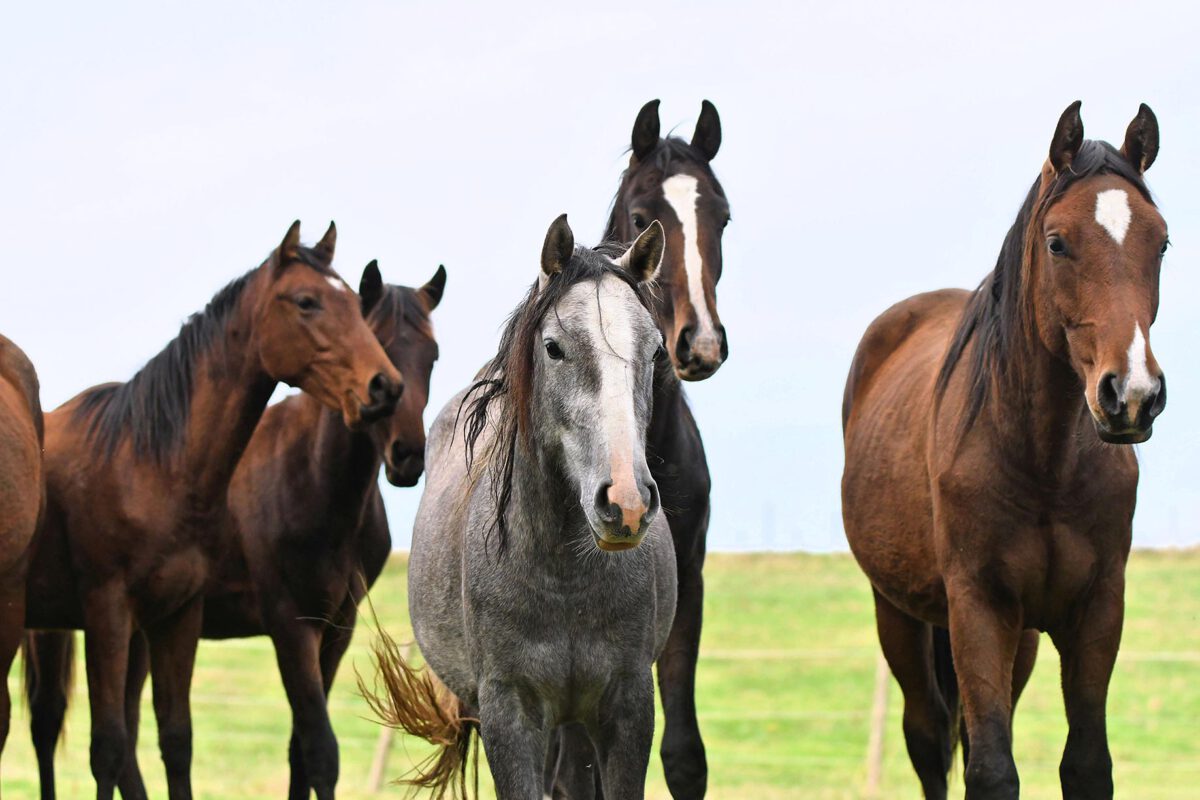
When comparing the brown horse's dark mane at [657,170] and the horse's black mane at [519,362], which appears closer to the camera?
the horse's black mane at [519,362]

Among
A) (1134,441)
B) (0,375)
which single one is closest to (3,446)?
(0,375)

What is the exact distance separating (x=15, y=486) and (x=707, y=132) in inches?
132

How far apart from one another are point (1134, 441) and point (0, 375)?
4.78 metres

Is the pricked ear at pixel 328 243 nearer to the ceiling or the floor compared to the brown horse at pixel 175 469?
nearer to the ceiling

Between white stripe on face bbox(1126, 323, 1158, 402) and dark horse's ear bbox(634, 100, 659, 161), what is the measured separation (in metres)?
2.78

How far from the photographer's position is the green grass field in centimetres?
1337

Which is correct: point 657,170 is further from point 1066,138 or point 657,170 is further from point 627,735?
point 627,735

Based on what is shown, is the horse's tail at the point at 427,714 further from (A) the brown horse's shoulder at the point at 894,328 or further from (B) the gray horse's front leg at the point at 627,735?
(A) the brown horse's shoulder at the point at 894,328

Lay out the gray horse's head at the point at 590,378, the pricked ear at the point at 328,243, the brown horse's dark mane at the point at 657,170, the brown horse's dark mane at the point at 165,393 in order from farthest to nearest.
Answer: the pricked ear at the point at 328,243 → the brown horse's dark mane at the point at 165,393 → the brown horse's dark mane at the point at 657,170 → the gray horse's head at the point at 590,378

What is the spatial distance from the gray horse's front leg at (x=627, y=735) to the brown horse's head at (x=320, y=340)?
10.7 feet

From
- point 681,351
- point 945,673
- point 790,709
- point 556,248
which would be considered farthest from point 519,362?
point 790,709

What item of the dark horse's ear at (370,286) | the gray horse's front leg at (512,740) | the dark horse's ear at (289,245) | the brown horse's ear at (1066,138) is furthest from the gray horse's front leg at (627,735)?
the dark horse's ear at (370,286)

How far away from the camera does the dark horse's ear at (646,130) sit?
6.74m

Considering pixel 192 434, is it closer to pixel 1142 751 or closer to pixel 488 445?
pixel 488 445
